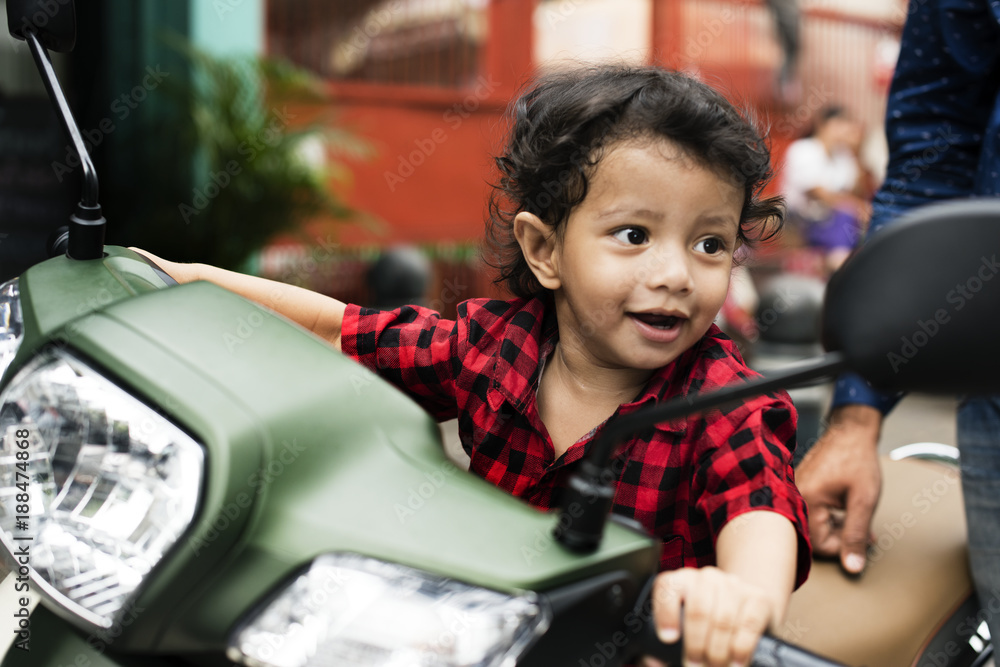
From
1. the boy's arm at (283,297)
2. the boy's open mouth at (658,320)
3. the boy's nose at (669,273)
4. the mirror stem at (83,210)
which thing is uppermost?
the mirror stem at (83,210)

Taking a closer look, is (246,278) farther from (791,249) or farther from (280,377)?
(791,249)

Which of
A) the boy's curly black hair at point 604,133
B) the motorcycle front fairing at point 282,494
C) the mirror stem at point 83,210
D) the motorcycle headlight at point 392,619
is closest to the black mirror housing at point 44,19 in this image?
the mirror stem at point 83,210

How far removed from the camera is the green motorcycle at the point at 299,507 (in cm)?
68

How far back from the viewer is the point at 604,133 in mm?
1180

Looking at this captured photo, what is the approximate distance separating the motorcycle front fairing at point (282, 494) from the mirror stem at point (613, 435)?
0.8 inches

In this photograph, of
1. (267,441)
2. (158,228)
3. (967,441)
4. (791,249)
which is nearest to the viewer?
(267,441)

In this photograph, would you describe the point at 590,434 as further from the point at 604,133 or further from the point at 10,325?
the point at 10,325

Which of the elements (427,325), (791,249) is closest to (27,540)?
(427,325)

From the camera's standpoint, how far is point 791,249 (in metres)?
9.29

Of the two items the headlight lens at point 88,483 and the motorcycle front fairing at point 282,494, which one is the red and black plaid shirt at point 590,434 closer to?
the motorcycle front fairing at point 282,494

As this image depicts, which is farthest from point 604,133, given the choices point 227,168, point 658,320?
point 227,168

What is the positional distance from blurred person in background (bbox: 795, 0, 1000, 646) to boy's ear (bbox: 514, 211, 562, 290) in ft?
2.07

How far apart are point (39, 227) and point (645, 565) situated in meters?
4.80

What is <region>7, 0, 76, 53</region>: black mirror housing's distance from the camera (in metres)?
1.04
